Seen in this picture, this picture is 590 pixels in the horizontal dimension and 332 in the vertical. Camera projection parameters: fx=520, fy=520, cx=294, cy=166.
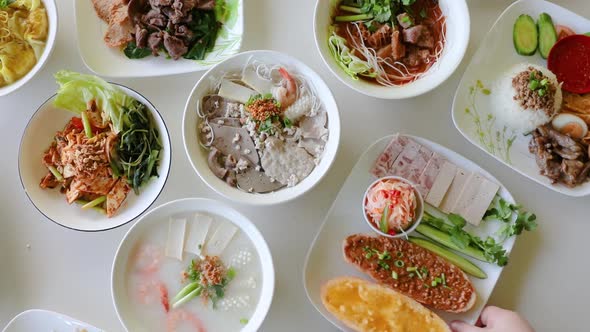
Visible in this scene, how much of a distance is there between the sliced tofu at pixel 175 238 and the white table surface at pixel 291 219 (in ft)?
0.44

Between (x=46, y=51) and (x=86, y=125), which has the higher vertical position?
(x=46, y=51)

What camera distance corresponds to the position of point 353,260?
1.88m

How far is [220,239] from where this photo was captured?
1912mm

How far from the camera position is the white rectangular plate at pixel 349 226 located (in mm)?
1888

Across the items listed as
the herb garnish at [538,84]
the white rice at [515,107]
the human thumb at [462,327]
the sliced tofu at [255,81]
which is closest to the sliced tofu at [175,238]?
the sliced tofu at [255,81]

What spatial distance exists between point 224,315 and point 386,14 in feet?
4.13

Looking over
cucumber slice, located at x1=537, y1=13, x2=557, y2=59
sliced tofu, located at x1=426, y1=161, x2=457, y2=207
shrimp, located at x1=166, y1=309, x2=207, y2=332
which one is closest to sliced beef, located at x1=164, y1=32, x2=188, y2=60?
shrimp, located at x1=166, y1=309, x2=207, y2=332

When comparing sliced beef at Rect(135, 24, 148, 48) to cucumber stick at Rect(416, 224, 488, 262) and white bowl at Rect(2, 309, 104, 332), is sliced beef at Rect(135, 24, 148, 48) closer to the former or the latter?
white bowl at Rect(2, 309, 104, 332)

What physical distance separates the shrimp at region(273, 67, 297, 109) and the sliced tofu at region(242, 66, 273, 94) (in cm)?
5

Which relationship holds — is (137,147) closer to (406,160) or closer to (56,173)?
(56,173)

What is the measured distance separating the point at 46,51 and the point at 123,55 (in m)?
0.28

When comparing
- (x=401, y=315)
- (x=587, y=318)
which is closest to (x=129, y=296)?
(x=401, y=315)

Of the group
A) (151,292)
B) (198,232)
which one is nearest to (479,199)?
(198,232)

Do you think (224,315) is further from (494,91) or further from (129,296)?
(494,91)
